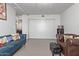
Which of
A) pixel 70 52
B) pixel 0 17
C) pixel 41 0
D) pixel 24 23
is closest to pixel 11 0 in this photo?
pixel 41 0

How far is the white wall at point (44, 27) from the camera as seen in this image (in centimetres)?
1399

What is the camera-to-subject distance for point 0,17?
→ 6.59 m

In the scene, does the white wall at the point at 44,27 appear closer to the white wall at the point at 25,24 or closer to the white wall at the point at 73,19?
→ the white wall at the point at 25,24

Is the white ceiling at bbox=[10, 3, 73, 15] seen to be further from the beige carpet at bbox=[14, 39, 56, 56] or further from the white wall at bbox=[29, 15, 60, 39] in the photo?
the white wall at bbox=[29, 15, 60, 39]

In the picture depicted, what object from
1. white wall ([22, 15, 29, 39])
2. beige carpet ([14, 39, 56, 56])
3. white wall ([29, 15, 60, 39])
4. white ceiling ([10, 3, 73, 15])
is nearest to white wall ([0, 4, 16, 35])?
white ceiling ([10, 3, 73, 15])

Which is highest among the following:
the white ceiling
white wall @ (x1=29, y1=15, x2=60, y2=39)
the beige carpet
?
the white ceiling

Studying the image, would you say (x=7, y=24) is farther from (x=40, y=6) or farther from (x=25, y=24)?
(x=25, y=24)

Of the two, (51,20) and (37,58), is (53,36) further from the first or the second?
(37,58)

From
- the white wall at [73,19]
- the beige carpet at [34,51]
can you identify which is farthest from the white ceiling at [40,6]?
the beige carpet at [34,51]

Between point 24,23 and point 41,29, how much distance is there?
6.21 feet

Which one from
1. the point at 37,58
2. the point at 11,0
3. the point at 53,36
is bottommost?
the point at 53,36

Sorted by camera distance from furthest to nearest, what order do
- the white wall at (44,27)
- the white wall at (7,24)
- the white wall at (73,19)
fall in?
1. the white wall at (44,27)
2. the white wall at (73,19)
3. the white wall at (7,24)

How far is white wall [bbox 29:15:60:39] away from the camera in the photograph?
45.9ft

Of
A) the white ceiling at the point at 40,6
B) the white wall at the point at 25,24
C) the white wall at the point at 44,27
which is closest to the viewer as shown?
the white ceiling at the point at 40,6
